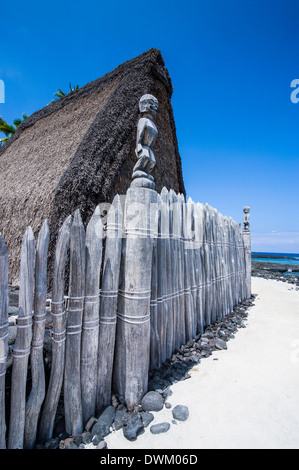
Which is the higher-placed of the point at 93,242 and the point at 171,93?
the point at 171,93

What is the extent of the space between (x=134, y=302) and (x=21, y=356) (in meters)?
0.93

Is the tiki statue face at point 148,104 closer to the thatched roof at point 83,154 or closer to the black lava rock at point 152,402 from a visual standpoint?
the thatched roof at point 83,154

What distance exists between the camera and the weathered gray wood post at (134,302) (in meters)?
2.04

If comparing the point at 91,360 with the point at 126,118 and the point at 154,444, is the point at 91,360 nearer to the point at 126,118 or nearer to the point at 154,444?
the point at 154,444

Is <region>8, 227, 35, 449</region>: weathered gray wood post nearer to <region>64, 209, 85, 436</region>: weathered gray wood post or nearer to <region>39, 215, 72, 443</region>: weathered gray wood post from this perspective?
<region>39, 215, 72, 443</region>: weathered gray wood post

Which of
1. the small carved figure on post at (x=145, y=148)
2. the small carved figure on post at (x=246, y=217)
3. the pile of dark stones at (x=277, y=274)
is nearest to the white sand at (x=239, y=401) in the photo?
the small carved figure on post at (x=145, y=148)

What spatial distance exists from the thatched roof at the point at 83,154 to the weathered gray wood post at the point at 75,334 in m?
2.68

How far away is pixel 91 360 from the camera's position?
6.08 feet

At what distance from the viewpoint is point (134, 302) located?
6.82ft

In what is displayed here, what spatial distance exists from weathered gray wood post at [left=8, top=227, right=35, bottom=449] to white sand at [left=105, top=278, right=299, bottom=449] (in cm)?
63

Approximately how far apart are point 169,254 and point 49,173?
463 cm
